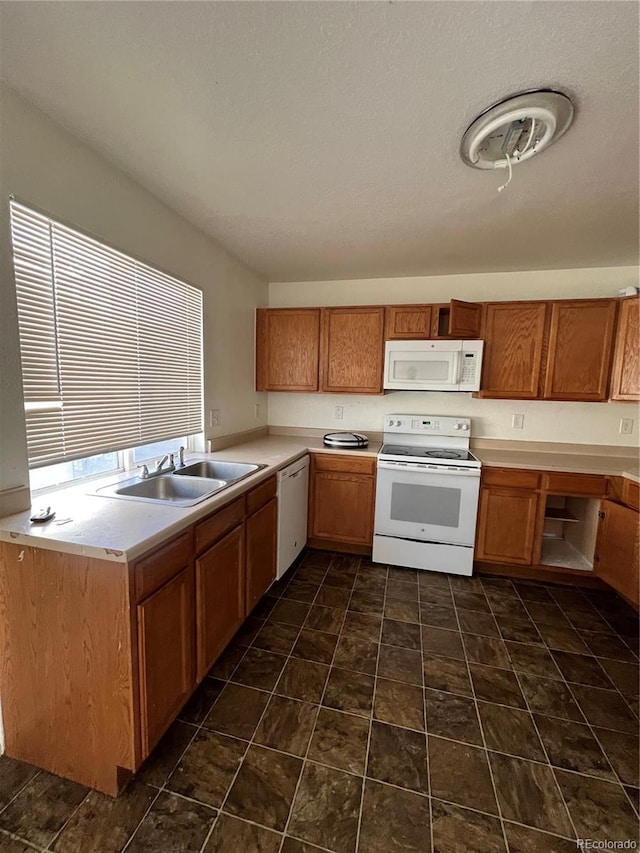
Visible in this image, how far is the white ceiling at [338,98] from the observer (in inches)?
37.8

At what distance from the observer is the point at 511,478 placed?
103 inches

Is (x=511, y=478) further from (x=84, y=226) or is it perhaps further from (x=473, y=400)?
(x=84, y=226)

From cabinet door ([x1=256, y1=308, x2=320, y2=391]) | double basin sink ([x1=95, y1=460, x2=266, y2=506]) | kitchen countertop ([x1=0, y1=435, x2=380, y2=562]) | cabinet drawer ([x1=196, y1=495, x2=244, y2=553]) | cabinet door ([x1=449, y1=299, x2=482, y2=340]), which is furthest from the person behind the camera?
cabinet door ([x1=256, y1=308, x2=320, y2=391])

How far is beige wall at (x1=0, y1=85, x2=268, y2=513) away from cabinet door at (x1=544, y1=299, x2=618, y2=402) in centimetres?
251

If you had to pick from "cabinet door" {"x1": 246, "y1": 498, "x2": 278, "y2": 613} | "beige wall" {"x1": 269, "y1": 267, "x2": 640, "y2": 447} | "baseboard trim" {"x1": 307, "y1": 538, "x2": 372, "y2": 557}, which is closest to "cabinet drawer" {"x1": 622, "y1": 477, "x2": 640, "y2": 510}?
"beige wall" {"x1": 269, "y1": 267, "x2": 640, "y2": 447}

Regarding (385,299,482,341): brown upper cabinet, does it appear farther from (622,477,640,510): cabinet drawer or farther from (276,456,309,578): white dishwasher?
(622,477,640,510): cabinet drawer

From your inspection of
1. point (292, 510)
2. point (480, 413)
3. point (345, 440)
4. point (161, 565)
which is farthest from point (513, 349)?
point (161, 565)

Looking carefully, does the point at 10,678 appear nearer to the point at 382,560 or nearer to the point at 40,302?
the point at 40,302

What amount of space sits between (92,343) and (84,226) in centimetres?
49

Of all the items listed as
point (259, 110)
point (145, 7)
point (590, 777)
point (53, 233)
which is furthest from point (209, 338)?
point (590, 777)

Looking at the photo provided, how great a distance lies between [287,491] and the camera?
2.50 m

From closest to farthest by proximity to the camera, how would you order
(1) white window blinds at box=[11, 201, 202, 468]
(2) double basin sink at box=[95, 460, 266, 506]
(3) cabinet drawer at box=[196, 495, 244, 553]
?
(1) white window blinds at box=[11, 201, 202, 468] → (3) cabinet drawer at box=[196, 495, 244, 553] → (2) double basin sink at box=[95, 460, 266, 506]

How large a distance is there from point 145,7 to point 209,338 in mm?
1703

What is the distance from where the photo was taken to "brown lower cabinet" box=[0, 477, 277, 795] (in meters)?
1.16
